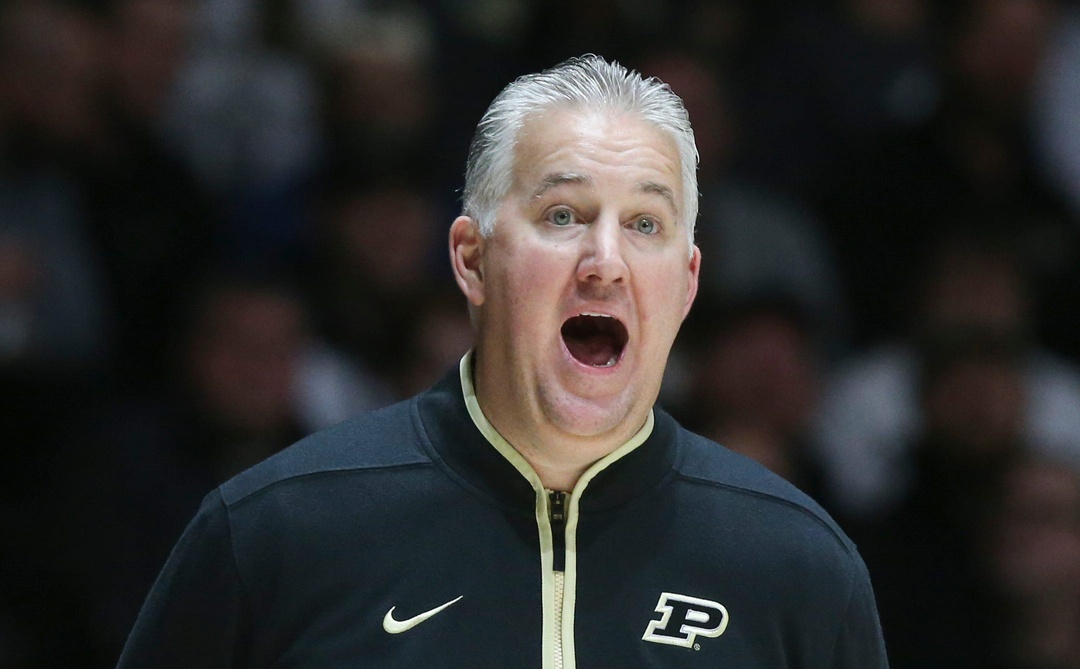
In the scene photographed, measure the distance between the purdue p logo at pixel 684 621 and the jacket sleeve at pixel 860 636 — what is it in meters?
0.25

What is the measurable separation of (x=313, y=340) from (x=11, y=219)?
1.16 meters

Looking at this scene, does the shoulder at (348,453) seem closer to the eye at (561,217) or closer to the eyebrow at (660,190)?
the eye at (561,217)

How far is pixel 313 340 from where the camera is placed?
235 inches

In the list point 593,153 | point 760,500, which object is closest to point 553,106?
point 593,153

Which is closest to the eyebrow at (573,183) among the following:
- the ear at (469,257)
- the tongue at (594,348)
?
the ear at (469,257)

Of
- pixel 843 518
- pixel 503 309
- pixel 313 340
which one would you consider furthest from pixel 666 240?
pixel 313 340

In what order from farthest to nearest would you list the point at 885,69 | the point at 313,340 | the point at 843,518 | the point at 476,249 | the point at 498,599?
the point at 885,69 → the point at 313,340 → the point at 843,518 → the point at 476,249 → the point at 498,599

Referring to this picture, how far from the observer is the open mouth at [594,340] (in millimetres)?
2889

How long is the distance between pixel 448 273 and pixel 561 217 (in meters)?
3.49

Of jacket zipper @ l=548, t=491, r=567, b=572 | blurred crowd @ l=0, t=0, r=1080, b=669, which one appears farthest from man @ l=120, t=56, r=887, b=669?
blurred crowd @ l=0, t=0, r=1080, b=669

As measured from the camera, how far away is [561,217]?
2.76 metres

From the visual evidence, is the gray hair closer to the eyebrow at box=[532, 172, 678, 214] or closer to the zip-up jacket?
the eyebrow at box=[532, 172, 678, 214]

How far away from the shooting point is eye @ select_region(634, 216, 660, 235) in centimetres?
278

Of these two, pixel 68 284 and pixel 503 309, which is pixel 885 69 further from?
pixel 503 309
